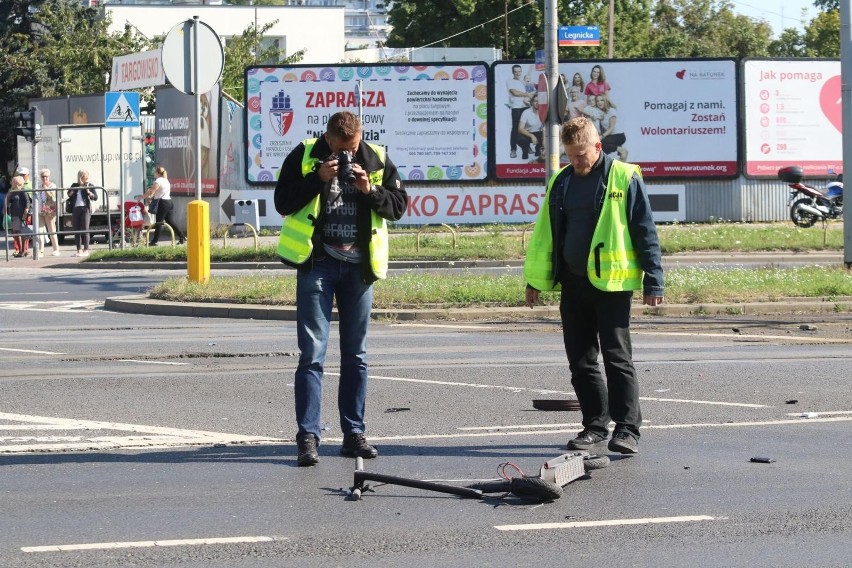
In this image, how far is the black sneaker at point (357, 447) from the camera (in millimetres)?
7273

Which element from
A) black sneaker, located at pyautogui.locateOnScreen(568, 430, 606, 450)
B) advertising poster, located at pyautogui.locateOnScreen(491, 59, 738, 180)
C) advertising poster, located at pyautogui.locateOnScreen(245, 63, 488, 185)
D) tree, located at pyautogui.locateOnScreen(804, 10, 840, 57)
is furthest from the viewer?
tree, located at pyautogui.locateOnScreen(804, 10, 840, 57)

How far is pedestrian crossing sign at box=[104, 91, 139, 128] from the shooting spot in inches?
1051

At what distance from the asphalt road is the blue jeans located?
28 centimetres

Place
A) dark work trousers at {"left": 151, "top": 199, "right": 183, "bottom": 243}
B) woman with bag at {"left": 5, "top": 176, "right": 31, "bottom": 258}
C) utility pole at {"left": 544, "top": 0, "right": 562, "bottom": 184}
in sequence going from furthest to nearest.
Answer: dark work trousers at {"left": 151, "top": 199, "right": 183, "bottom": 243} → woman with bag at {"left": 5, "top": 176, "right": 31, "bottom": 258} → utility pole at {"left": 544, "top": 0, "right": 562, "bottom": 184}

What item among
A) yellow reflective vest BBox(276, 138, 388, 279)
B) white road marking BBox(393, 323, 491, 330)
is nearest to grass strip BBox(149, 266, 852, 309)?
white road marking BBox(393, 323, 491, 330)

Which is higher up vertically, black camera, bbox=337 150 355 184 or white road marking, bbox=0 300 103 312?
black camera, bbox=337 150 355 184

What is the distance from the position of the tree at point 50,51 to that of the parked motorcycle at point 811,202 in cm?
3317

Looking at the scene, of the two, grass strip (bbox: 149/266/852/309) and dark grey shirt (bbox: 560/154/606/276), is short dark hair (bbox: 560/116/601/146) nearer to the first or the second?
dark grey shirt (bbox: 560/154/606/276)

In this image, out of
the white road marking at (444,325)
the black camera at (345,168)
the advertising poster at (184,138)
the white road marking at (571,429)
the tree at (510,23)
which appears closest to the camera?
the black camera at (345,168)

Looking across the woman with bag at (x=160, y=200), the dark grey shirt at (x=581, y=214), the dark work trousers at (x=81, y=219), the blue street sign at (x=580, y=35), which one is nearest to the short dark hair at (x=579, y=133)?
the dark grey shirt at (x=581, y=214)

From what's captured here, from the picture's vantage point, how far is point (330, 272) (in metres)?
7.22

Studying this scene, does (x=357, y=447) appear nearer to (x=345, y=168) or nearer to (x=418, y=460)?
(x=418, y=460)

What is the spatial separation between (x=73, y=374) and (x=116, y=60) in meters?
32.9

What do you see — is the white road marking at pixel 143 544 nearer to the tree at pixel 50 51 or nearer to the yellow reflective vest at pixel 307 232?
the yellow reflective vest at pixel 307 232
